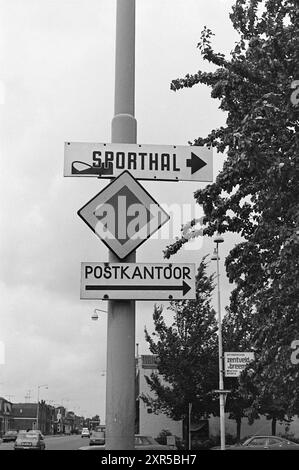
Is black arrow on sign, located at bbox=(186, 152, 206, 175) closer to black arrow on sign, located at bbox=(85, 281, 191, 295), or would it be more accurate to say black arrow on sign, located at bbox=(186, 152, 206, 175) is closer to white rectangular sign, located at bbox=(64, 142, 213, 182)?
white rectangular sign, located at bbox=(64, 142, 213, 182)

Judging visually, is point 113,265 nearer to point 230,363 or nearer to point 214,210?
point 214,210

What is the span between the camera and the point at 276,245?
9.49 meters

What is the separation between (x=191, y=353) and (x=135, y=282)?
27.6m

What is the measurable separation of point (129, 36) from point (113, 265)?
1.97 m

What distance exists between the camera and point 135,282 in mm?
4457

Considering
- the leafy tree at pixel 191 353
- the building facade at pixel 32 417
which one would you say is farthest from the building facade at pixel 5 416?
the leafy tree at pixel 191 353

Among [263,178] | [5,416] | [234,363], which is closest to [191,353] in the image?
[234,363]

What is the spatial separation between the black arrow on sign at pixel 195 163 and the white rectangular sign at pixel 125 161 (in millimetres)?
19

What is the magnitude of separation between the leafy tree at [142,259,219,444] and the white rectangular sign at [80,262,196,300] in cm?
2632

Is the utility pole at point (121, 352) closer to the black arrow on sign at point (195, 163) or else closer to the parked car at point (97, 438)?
the black arrow on sign at point (195, 163)

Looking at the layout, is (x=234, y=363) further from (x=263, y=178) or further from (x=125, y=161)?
(x=125, y=161)

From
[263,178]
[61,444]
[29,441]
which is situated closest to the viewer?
[263,178]

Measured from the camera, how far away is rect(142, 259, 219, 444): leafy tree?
102ft

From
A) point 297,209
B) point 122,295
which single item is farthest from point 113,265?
point 297,209
